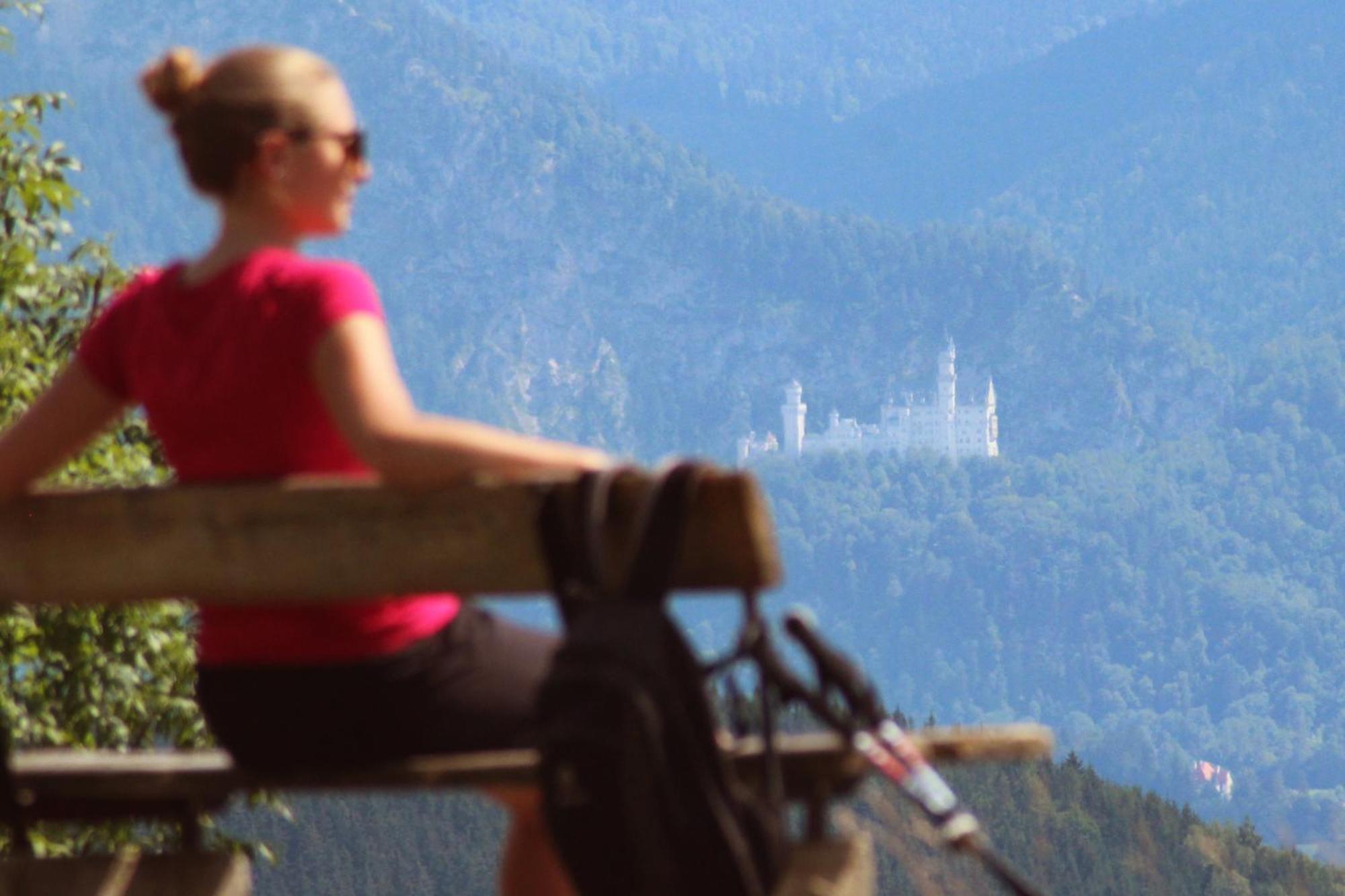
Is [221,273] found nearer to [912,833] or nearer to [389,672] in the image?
[389,672]

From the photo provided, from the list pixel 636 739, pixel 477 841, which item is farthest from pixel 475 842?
pixel 636 739

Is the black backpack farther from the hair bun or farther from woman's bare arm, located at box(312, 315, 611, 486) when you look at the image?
the hair bun

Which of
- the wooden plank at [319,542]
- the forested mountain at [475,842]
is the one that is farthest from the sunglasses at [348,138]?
the forested mountain at [475,842]

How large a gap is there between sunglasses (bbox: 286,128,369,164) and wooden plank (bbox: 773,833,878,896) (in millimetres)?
1027

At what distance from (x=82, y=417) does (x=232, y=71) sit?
0.55m

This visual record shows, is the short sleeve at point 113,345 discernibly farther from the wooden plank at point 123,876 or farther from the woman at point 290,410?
the wooden plank at point 123,876

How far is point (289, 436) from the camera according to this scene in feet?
9.63

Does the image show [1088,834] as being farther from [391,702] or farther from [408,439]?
[408,439]

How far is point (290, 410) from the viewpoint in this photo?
2.91 m

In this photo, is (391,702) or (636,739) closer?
(636,739)

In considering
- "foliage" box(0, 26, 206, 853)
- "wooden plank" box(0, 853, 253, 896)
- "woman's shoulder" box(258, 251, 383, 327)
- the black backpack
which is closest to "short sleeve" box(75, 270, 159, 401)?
"woman's shoulder" box(258, 251, 383, 327)

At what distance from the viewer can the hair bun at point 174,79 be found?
118 inches

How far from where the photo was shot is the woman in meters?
2.89

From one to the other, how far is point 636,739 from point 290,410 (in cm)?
66
